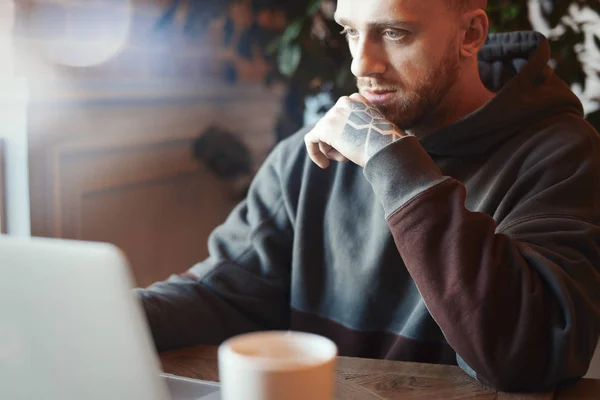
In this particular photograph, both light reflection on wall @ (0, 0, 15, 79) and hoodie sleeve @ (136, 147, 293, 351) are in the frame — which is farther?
light reflection on wall @ (0, 0, 15, 79)

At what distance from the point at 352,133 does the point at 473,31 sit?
0.36 metres

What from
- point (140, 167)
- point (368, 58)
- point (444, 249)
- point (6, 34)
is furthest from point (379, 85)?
point (140, 167)

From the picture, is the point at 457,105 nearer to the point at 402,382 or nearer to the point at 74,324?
the point at 402,382

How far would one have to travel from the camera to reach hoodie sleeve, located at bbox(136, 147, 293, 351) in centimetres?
119

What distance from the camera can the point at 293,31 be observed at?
201 cm

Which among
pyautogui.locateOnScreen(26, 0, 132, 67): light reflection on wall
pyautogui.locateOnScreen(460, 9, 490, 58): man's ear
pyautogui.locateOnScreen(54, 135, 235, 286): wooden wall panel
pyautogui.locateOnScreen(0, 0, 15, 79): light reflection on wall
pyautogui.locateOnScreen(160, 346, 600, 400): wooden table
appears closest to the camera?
A: pyautogui.locateOnScreen(160, 346, 600, 400): wooden table

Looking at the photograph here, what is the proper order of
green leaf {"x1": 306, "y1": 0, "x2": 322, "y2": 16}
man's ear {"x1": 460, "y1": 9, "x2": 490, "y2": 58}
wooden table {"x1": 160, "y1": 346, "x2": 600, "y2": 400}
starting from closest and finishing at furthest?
wooden table {"x1": 160, "y1": 346, "x2": 600, "y2": 400} < man's ear {"x1": 460, "y1": 9, "x2": 490, "y2": 58} < green leaf {"x1": 306, "y1": 0, "x2": 322, "y2": 16}

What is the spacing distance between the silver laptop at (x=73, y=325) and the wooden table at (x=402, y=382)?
1.23ft

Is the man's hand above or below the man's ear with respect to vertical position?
below

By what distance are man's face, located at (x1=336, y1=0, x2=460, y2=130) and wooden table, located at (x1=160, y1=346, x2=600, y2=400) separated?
0.46 meters

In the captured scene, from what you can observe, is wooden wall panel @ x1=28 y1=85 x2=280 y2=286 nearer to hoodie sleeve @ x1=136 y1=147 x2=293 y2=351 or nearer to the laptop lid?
hoodie sleeve @ x1=136 y1=147 x2=293 y2=351

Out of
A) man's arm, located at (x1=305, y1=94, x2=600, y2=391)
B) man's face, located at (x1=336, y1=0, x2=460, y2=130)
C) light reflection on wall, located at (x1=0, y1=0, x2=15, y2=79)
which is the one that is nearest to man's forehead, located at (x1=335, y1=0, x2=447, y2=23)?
man's face, located at (x1=336, y1=0, x2=460, y2=130)

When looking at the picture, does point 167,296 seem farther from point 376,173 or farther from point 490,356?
point 490,356

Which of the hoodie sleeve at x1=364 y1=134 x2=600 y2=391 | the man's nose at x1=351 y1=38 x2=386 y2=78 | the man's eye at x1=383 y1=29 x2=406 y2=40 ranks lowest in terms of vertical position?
the hoodie sleeve at x1=364 y1=134 x2=600 y2=391
